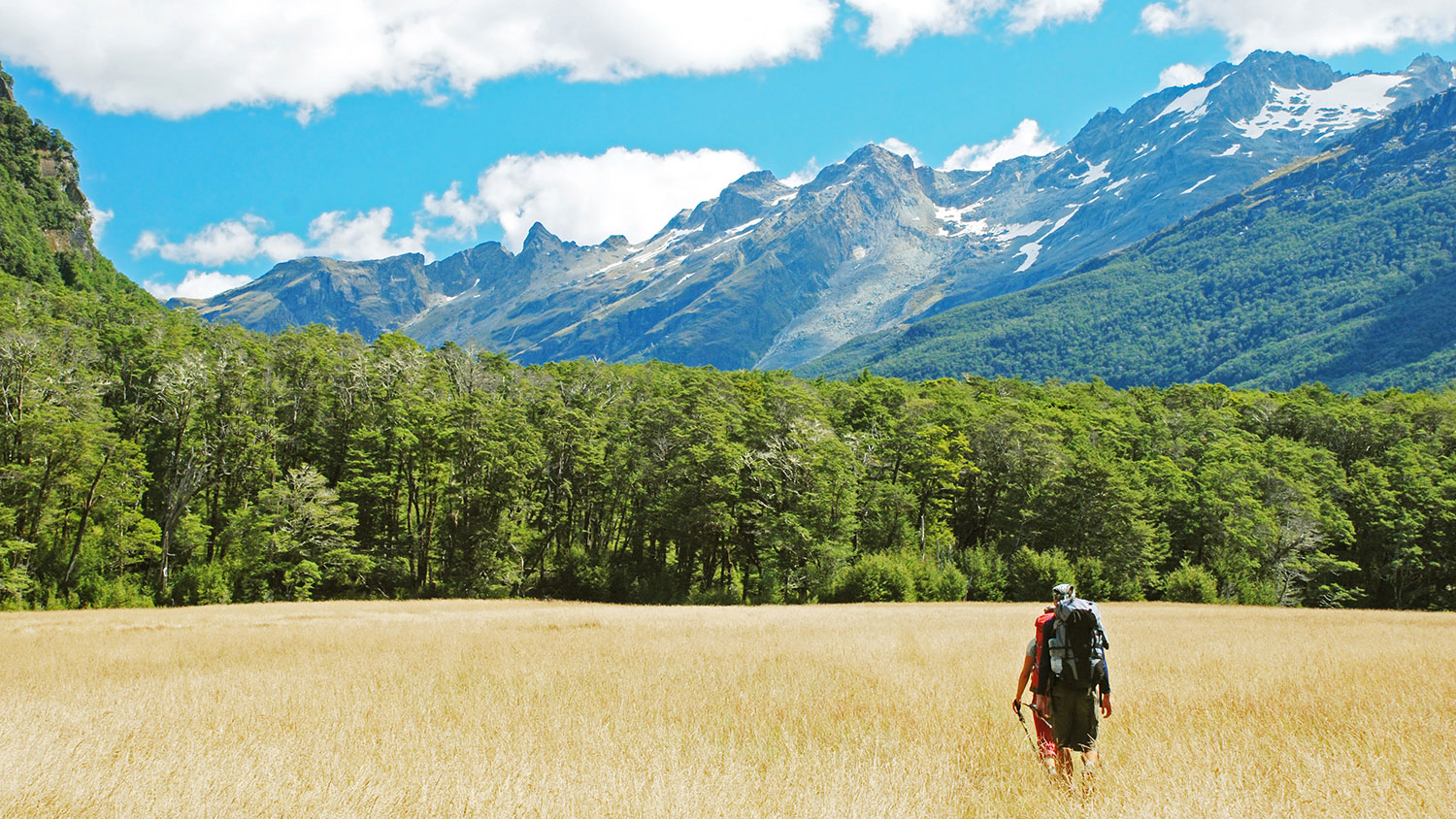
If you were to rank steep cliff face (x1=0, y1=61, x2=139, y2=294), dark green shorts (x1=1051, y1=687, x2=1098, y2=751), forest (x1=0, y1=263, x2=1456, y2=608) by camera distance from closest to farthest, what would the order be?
dark green shorts (x1=1051, y1=687, x2=1098, y2=751)
forest (x1=0, y1=263, x2=1456, y2=608)
steep cliff face (x1=0, y1=61, x2=139, y2=294)

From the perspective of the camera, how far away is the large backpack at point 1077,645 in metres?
7.17

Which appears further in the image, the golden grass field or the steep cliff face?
the steep cliff face

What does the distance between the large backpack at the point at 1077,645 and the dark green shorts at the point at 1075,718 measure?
0.11 metres

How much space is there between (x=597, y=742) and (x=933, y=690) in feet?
18.2

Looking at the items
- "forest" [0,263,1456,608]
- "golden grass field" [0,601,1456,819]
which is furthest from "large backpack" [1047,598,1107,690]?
"forest" [0,263,1456,608]

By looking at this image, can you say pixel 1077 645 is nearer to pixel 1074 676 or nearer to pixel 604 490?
pixel 1074 676

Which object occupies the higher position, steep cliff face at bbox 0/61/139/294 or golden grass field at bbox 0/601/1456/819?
steep cliff face at bbox 0/61/139/294

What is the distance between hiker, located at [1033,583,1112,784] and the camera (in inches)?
283

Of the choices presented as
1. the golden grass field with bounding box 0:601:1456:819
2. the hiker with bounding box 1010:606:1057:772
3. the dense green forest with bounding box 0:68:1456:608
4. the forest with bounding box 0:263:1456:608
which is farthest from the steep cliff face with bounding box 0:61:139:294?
the hiker with bounding box 1010:606:1057:772

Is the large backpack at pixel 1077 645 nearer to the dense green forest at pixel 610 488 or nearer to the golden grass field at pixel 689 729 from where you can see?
the golden grass field at pixel 689 729

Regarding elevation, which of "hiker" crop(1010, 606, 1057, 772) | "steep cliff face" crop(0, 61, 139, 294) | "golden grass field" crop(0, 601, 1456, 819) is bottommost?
"golden grass field" crop(0, 601, 1456, 819)

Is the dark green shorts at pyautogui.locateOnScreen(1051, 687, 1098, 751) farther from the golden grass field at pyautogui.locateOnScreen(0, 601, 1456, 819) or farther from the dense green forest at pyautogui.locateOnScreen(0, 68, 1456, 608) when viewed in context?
→ the dense green forest at pyautogui.locateOnScreen(0, 68, 1456, 608)

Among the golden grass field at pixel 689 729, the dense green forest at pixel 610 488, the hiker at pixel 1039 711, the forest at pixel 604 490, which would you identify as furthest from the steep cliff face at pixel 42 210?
the hiker at pixel 1039 711

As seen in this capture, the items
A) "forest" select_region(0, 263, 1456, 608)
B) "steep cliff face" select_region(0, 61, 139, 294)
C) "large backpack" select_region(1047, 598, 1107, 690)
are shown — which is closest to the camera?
"large backpack" select_region(1047, 598, 1107, 690)
